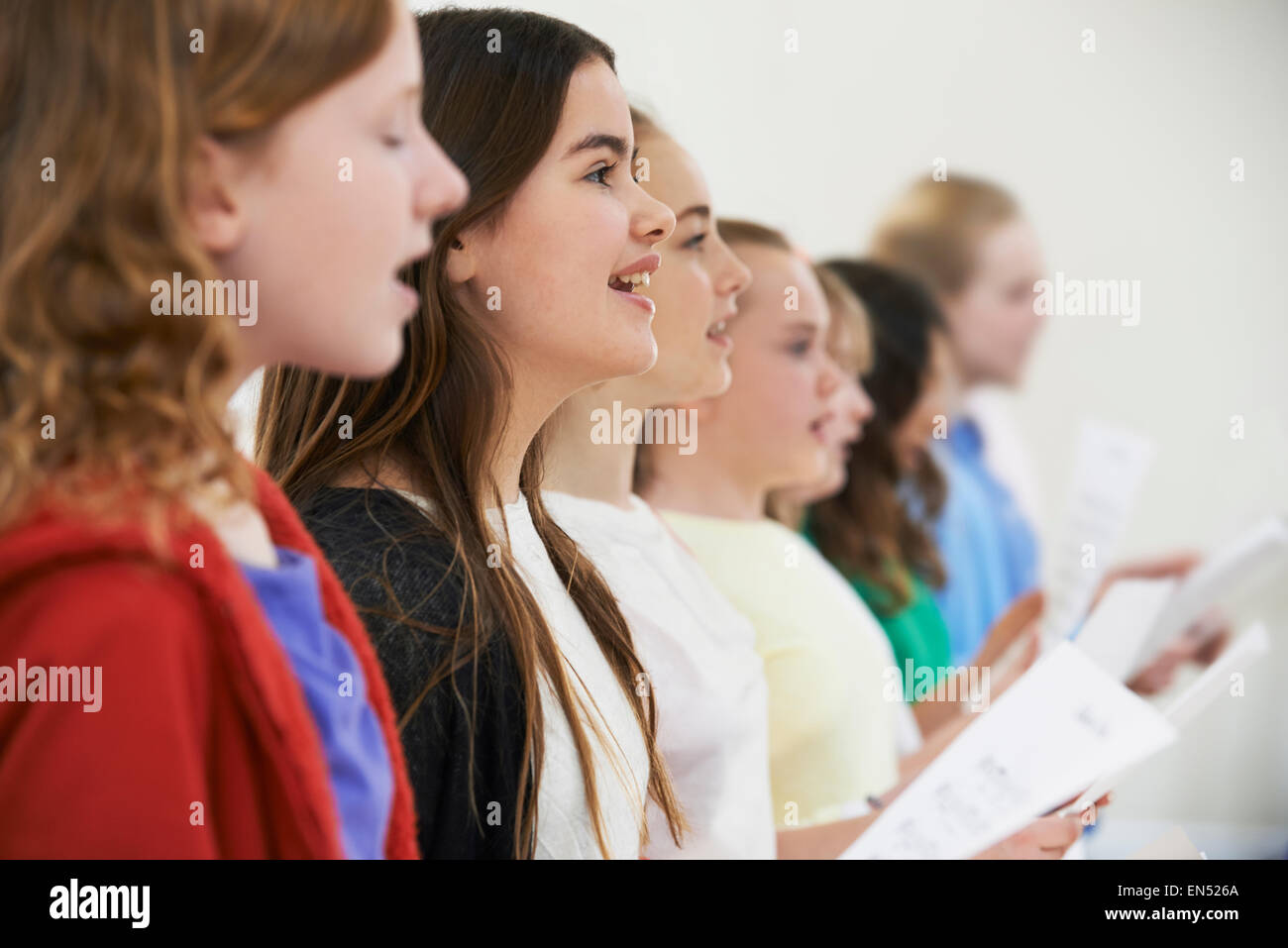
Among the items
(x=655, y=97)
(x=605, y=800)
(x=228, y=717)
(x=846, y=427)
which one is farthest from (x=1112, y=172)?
(x=228, y=717)

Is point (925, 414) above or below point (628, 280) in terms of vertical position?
below

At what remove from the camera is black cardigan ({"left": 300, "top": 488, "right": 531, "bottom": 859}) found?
896 millimetres

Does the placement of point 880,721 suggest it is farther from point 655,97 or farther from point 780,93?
point 780,93

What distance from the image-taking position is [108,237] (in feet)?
1.90

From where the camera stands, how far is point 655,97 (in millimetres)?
3324

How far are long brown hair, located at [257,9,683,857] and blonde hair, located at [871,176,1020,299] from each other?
2.29m

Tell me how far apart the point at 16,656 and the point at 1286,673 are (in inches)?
188

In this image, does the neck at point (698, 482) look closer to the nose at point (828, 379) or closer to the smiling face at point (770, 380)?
the smiling face at point (770, 380)

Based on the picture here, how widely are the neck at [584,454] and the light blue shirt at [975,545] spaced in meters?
1.45

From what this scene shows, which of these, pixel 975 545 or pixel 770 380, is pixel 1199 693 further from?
pixel 975 545

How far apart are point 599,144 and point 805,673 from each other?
81 centimetres

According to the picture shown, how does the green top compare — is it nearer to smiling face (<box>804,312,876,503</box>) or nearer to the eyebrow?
smiling face (<box>804,312,876,503</box>)

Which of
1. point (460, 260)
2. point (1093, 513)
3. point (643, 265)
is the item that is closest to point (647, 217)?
point (643, 265)

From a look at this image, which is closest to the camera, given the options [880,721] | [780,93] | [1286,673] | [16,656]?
[16,656]
